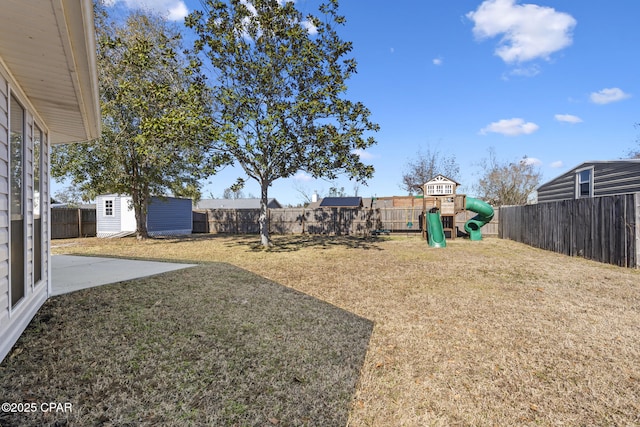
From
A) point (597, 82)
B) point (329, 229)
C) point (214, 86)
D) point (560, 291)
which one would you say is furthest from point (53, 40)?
point (329, 229)

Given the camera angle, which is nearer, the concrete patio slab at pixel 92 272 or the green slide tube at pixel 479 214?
the concrete patio slab at pixel 92 272

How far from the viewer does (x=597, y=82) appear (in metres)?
12.0

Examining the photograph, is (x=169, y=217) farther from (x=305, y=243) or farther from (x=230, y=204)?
(x=230, y=204)

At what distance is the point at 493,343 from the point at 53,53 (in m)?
4.69

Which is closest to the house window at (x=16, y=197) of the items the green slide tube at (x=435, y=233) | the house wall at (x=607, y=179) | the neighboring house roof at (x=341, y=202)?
the green slide tube at (x=435, y=233)

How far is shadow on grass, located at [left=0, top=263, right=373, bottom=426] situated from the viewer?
205 centimetres

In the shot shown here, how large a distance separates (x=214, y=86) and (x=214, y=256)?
19.4ft

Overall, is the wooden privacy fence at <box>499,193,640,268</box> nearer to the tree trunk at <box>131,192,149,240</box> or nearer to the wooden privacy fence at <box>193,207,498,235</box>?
the wooden privacy fence at <box>193,207,498,235</box>

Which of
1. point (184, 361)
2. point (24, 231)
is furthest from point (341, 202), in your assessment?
point (184, 361)

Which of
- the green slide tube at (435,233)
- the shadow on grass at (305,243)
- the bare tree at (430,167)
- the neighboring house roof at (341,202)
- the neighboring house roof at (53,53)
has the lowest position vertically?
the shadow on grass at (305,243)

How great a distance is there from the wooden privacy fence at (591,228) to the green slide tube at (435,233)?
3307 millimetres

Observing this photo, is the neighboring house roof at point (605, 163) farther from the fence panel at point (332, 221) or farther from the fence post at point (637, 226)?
the fence panel at point (332, 221)

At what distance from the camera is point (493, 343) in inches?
127

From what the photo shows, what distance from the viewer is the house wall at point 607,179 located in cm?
930
